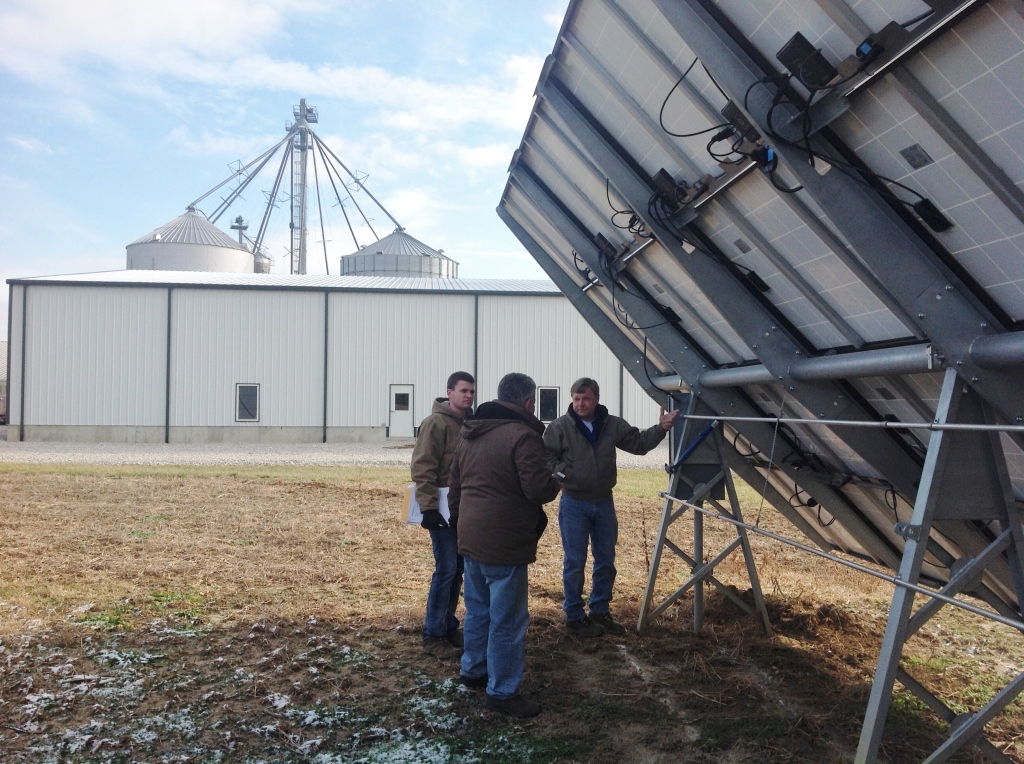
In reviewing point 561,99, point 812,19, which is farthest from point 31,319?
point 812,19

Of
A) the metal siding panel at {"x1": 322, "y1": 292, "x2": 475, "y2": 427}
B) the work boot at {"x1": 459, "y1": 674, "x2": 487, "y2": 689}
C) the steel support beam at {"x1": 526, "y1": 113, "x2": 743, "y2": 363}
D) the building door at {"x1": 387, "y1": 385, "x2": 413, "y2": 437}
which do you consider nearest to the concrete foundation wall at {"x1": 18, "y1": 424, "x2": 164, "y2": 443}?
the metal siding panel at {"x1": 322, "y1": 292, "x2": 475, "y2": 427}

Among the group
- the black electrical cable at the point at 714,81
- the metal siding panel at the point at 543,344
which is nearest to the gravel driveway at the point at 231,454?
the metal siding panel at the point at 543,344

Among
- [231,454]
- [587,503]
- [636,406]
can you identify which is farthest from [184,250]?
[587,503]

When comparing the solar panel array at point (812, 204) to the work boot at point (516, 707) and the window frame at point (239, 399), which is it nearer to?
the work boot at point (516, 707)

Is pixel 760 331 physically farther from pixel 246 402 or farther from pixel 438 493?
pixel 246 402

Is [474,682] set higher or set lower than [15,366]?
lower

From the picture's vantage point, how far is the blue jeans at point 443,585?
236 inches

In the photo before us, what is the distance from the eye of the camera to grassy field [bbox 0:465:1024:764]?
4.61 m

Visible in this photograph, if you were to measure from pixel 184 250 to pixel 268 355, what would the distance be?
1653 centimetres

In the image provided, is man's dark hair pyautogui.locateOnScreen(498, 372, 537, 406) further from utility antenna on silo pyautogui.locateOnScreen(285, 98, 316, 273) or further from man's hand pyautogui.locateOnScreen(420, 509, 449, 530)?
utility antenna on silo pyautogui.locateOnScreen(285, 98, 316, 273)

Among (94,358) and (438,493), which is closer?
(438,493)

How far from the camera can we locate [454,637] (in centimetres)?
627

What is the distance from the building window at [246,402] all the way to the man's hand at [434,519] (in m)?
23.2

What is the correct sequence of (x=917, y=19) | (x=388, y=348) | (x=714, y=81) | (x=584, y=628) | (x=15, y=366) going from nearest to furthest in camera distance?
(x=917, y=19), (x=714, y=81), (x=584, y=628), (x=15, y=366), (x=388, y=348)
